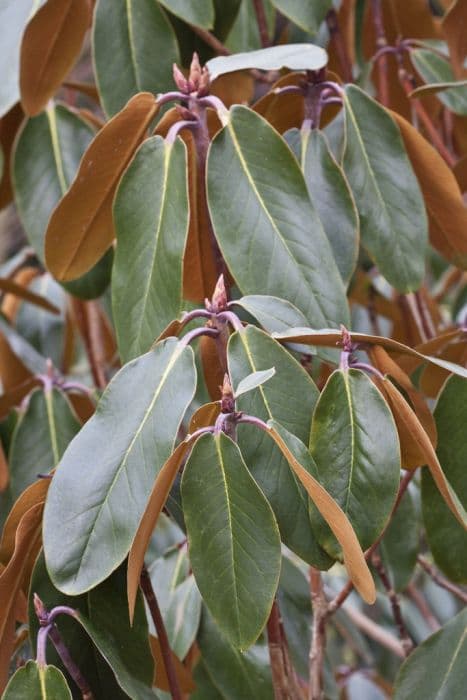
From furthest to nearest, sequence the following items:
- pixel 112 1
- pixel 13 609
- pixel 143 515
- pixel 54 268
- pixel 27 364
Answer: pixel 27 364 < pixel 112 1 < pixel 54 268 < pixel 13 609 < pixel 143 515

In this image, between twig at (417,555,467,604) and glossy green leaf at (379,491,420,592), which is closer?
twig at (417,555,467,604)

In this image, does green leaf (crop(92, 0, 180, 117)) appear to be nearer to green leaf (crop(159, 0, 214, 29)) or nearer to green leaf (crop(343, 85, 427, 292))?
green leaf (crop(159, 0, 214, 29))

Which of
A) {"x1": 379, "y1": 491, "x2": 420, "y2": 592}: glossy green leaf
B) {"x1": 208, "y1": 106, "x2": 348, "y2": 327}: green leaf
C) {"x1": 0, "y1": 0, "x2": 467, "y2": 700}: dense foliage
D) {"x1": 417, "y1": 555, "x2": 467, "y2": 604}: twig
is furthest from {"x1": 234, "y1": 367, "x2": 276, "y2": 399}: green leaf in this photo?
{"x1": 379, "y1": 491, "x2": 420, "y2": 592}: glossy green leaf

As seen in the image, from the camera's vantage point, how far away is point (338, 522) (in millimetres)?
609

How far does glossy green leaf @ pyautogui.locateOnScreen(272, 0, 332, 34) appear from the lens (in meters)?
0.99

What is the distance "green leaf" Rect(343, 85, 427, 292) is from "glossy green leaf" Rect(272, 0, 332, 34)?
118mm

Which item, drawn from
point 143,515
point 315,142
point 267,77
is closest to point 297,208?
point 315,142

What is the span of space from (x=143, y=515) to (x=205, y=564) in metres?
0.06

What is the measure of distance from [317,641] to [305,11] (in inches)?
23.0

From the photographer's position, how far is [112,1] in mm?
995

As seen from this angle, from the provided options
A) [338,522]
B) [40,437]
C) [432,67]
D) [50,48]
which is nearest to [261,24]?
[432,67]

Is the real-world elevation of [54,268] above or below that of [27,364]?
above

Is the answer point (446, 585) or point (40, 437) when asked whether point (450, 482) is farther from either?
point (40, 437)

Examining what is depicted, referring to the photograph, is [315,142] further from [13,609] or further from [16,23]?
[13,609]
